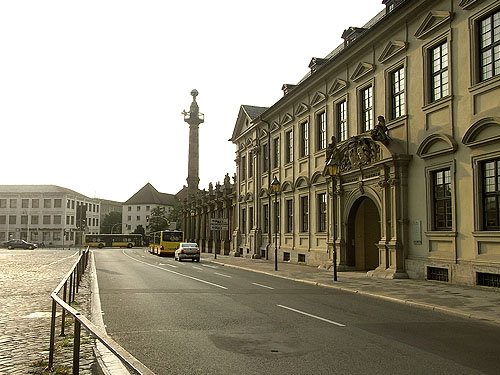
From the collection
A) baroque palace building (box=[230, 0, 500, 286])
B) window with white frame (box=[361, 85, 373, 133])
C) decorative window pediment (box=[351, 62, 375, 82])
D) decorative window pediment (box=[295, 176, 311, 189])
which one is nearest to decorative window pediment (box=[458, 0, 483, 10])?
baroque palace building (box=[230, 0, 500, 286])

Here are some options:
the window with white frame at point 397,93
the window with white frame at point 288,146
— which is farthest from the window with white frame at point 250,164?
the window with white frame at point 397,93

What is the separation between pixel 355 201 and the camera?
26531mm

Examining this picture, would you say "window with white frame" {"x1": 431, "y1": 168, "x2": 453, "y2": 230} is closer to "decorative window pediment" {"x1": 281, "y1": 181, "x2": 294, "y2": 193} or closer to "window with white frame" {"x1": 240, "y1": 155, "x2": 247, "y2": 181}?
"decorative window pediment" {"x1": 281, "y1": 181, "x2": 294, "y2": 193}

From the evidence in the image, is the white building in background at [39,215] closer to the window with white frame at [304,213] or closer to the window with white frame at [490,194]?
the window with white frame at [304,213]

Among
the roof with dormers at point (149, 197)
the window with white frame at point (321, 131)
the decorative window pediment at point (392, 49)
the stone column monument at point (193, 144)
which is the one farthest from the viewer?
the roof with dormers at point (149, 197)

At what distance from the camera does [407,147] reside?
72.8 feet

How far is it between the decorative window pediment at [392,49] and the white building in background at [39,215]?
107099 mm

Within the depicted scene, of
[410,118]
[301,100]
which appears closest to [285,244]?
[301,100]

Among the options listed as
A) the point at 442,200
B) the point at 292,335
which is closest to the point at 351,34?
the point at 442,200

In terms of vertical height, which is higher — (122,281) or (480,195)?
(480,195)

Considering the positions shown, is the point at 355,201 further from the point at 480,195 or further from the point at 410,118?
the point at 480,195

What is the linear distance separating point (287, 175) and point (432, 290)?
1957 cm

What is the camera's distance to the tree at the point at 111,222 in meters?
149

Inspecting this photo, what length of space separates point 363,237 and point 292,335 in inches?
736
